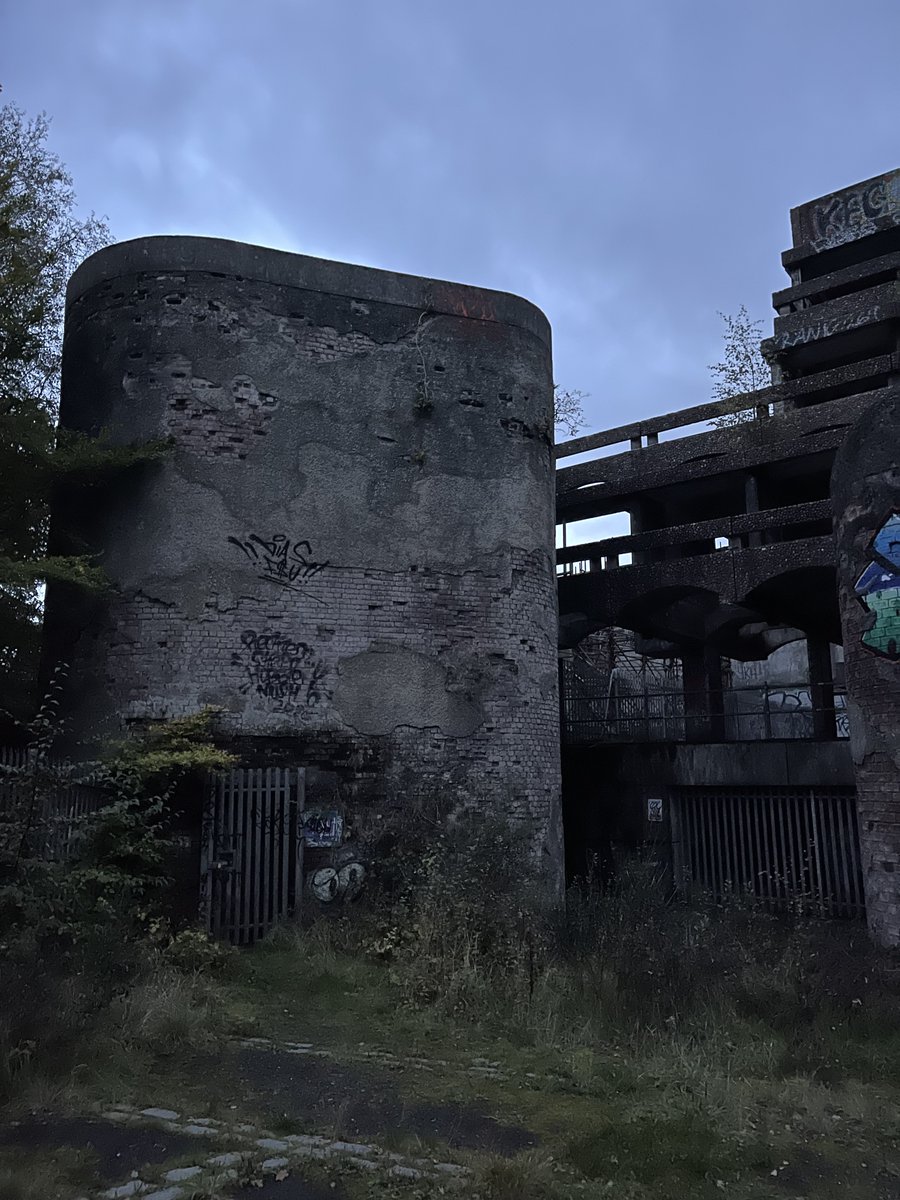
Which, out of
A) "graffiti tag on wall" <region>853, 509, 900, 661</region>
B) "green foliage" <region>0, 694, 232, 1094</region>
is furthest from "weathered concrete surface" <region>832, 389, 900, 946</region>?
"green foliage" <region>0, 694, 232, 1094</region>

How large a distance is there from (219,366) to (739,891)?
31.0ft

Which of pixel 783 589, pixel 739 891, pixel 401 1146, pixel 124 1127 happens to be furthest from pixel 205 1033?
pixel 783 589

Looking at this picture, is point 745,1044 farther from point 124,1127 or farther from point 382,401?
point 382,401

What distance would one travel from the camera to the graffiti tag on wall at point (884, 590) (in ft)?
27.2

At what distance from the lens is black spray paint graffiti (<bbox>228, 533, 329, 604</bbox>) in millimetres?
10562

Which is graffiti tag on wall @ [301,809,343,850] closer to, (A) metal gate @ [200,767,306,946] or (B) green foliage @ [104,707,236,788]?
(A) metal gate @ [200,767,306,946]

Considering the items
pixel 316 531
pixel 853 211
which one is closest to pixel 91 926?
pixel 316 531

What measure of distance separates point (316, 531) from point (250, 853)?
3.73m

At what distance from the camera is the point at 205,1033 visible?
6.41m

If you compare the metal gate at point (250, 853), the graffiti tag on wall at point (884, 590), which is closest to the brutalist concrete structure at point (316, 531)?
the metal gate at point (250, 853)

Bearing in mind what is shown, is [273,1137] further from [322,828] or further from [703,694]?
[703,694]

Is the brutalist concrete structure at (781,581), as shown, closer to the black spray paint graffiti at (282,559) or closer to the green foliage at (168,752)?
the black spray paint graffiti at (282,559)

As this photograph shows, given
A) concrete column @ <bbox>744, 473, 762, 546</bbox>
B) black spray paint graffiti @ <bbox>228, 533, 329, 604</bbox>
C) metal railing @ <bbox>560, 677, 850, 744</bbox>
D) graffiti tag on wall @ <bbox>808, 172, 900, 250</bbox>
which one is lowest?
metal railing @ <bbox>560, 677, 850, 744</bbox>

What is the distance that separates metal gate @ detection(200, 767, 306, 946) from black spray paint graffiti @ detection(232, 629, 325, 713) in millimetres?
942
